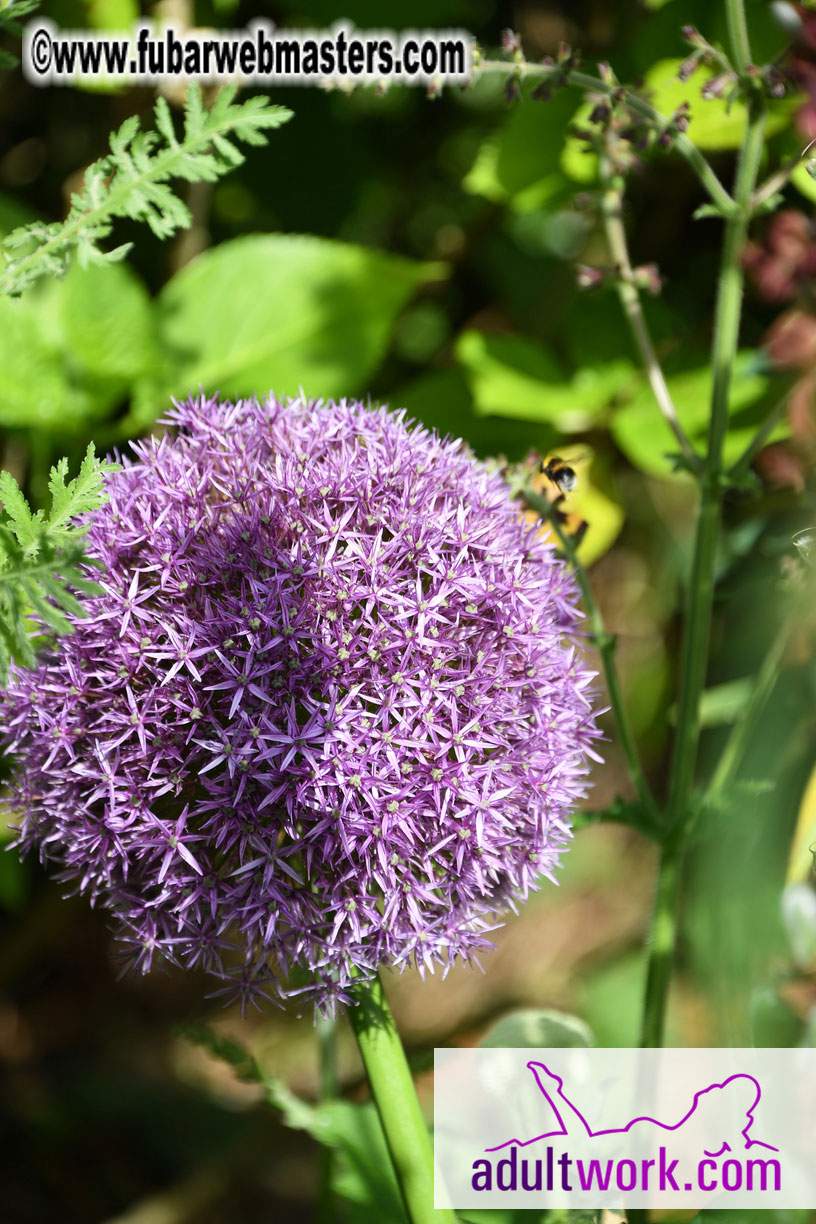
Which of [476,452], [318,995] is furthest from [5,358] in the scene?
[318,995]

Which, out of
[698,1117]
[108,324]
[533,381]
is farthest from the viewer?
[533,381]

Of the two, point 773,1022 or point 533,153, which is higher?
point 533,153

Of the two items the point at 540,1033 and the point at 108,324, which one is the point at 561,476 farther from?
the point at 108,324

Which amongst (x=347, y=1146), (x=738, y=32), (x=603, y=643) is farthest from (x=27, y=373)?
(x=347, y=1146)

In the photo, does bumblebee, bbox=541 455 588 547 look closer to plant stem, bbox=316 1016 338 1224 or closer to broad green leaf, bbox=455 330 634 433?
broad green leaf, bbox=455 330 634 433

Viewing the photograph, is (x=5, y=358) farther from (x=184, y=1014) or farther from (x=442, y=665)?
(x=184, y=1014)

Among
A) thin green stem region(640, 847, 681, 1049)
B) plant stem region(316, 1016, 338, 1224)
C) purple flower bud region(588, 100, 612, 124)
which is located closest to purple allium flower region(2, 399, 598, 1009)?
thin green stem region(640, 847, 681, 1049)

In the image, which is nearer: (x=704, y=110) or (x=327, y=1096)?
(x=704, y=110)

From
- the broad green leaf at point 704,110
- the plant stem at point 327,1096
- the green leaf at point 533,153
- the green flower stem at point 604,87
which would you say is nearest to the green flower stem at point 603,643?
the green flower stem at point 604,87
